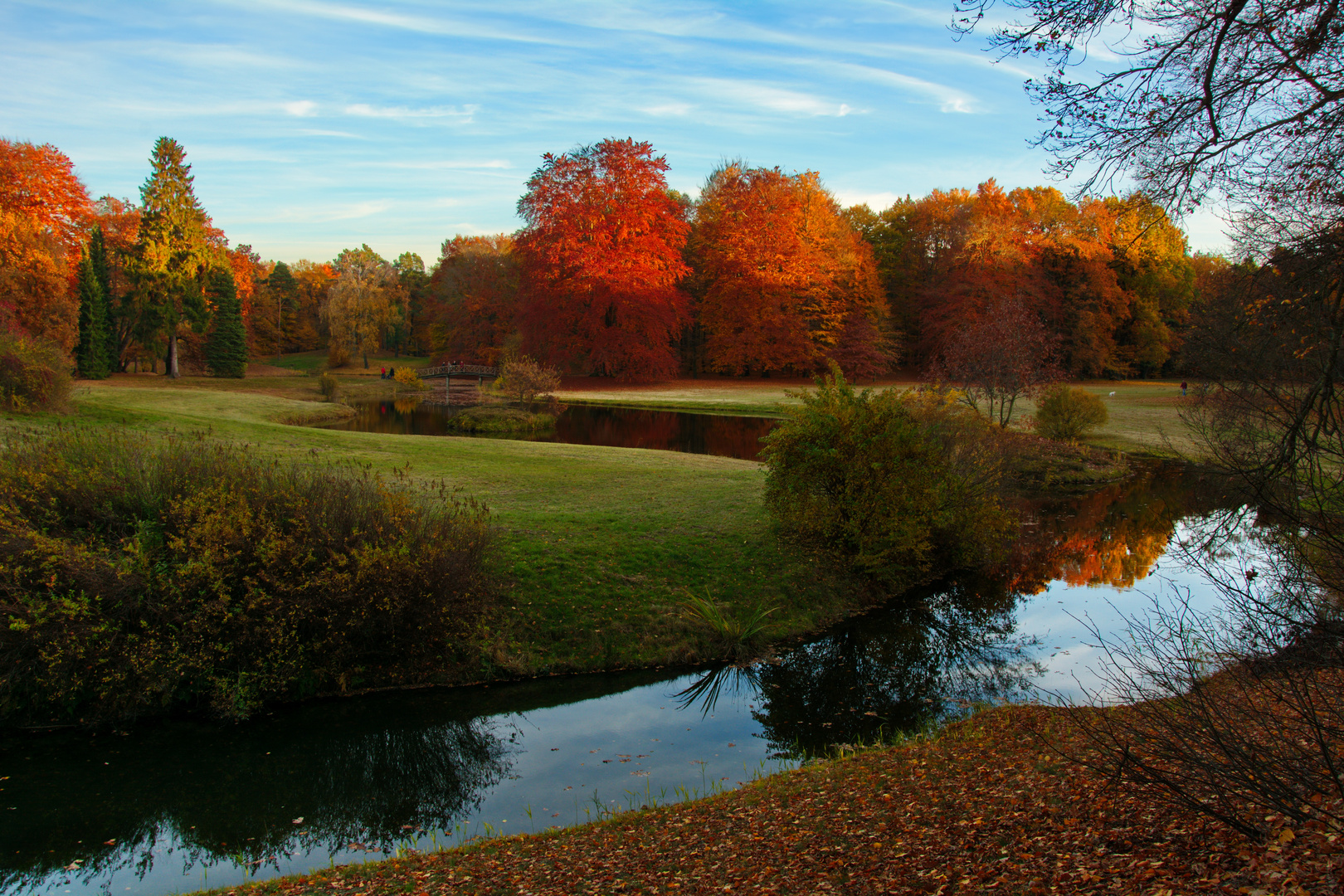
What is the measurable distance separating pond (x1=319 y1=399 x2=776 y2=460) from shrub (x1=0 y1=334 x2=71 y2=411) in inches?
450

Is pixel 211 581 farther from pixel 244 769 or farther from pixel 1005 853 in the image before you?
pixel 1005 853

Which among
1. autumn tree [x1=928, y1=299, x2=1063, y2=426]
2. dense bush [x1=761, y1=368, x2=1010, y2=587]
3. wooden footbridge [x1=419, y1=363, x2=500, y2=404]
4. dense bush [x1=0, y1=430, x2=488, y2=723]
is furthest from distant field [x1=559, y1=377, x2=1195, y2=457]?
dense bush [x1=0, y1=430, x2=488, y2=723]

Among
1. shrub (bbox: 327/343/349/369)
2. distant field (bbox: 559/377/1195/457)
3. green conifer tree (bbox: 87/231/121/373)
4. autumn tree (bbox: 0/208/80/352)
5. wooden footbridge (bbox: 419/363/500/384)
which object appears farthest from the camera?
shrub (bbox: 327/343/349/369)

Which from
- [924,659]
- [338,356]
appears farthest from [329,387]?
[924,659]

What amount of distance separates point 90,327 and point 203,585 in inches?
1817

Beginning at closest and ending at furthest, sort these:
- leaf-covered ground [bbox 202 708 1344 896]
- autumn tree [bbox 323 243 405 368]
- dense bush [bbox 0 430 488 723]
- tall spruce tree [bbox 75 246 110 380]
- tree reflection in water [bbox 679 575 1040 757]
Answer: leaf-covered ground [bbox 202 708 1344 896], dense bush [bbox 0 430 488 723], tree reflection in water [bbox 679 575 1040 757], tall spruce tree [bbox 75 246 110 380], autumn tree [bbox 323 243 405 368]

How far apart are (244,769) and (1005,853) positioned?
7.51m

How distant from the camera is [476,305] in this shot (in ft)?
214

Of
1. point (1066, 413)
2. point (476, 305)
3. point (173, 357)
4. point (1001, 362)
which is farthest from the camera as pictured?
point (476, 305)

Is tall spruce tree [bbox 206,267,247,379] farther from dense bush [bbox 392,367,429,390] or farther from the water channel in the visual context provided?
the water channel

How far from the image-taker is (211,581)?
9078 mm

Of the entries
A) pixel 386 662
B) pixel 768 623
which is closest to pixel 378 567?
pixel 386 662

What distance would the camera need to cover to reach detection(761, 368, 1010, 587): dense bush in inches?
520

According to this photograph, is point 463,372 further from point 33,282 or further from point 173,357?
point 33,282
